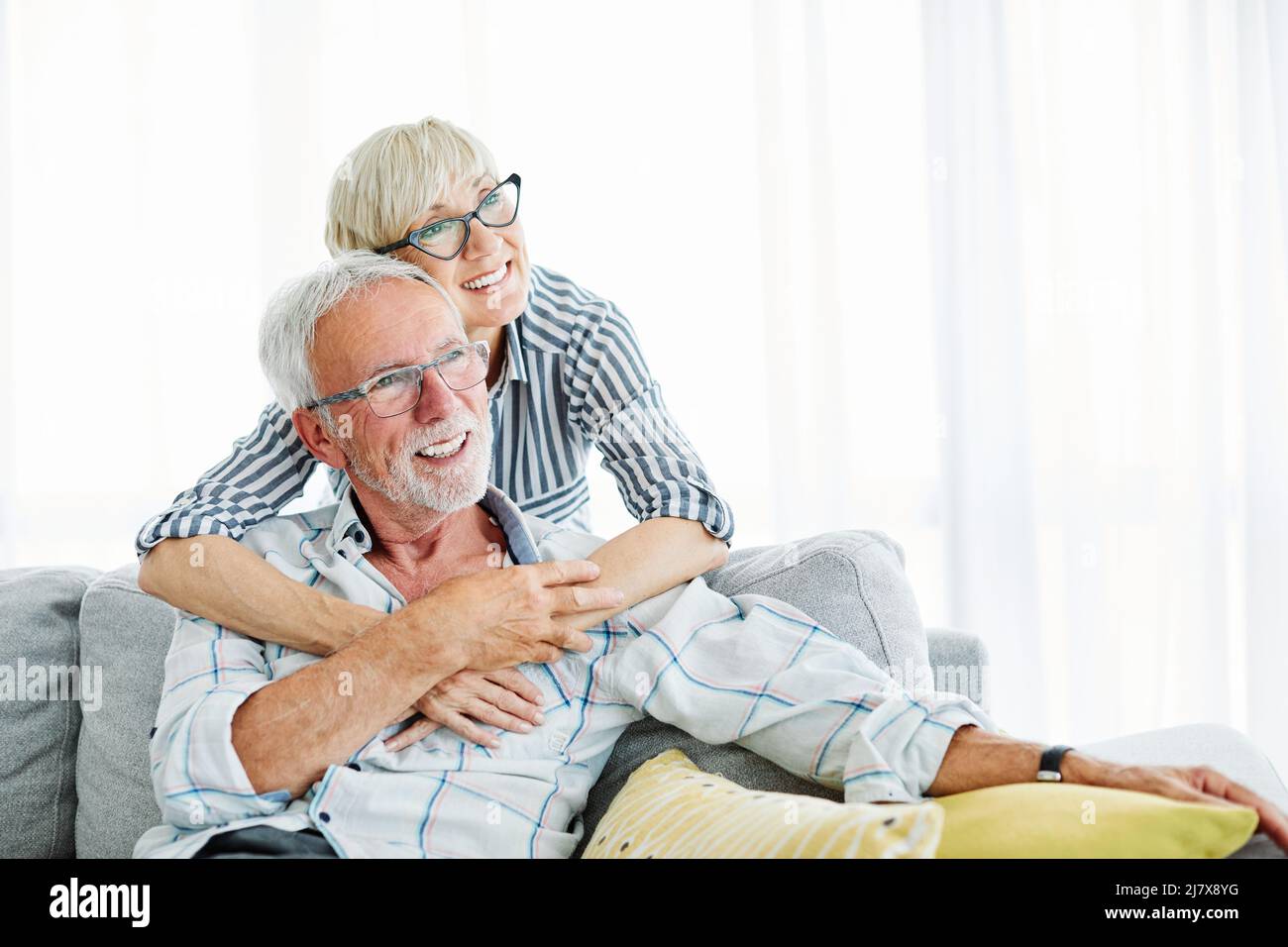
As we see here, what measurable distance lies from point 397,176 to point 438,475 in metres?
0.53

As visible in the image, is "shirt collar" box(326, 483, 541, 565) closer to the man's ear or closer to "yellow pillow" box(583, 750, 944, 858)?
the man's ear

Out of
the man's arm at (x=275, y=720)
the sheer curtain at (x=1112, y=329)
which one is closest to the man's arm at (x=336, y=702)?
the man's arm at (x=275, y=720)

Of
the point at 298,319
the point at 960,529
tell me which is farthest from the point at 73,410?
the point at 960,529

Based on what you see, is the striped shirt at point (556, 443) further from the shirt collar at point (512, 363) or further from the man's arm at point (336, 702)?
the man's arm at point (336, 702)

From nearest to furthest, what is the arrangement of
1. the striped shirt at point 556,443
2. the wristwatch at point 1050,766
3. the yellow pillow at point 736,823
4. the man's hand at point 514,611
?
the yellow pillow at point 736,823, the wristwatch at point 1050,766, the man's hand at point 514,611, the striped shirt at point 556,443

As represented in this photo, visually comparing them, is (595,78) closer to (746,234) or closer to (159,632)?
(746,234)

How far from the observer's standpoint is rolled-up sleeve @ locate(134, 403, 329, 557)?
5.20 ft

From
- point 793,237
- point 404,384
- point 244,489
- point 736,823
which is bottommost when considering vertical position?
point 736,823

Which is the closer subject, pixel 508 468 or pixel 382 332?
pixel 382 332

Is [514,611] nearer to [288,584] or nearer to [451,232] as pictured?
[288,584]

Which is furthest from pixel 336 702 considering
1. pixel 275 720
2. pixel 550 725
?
pixel 550 725

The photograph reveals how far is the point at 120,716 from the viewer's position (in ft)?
5.64

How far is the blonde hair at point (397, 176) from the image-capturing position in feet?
5.68

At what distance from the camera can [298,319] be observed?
5.16 feet
